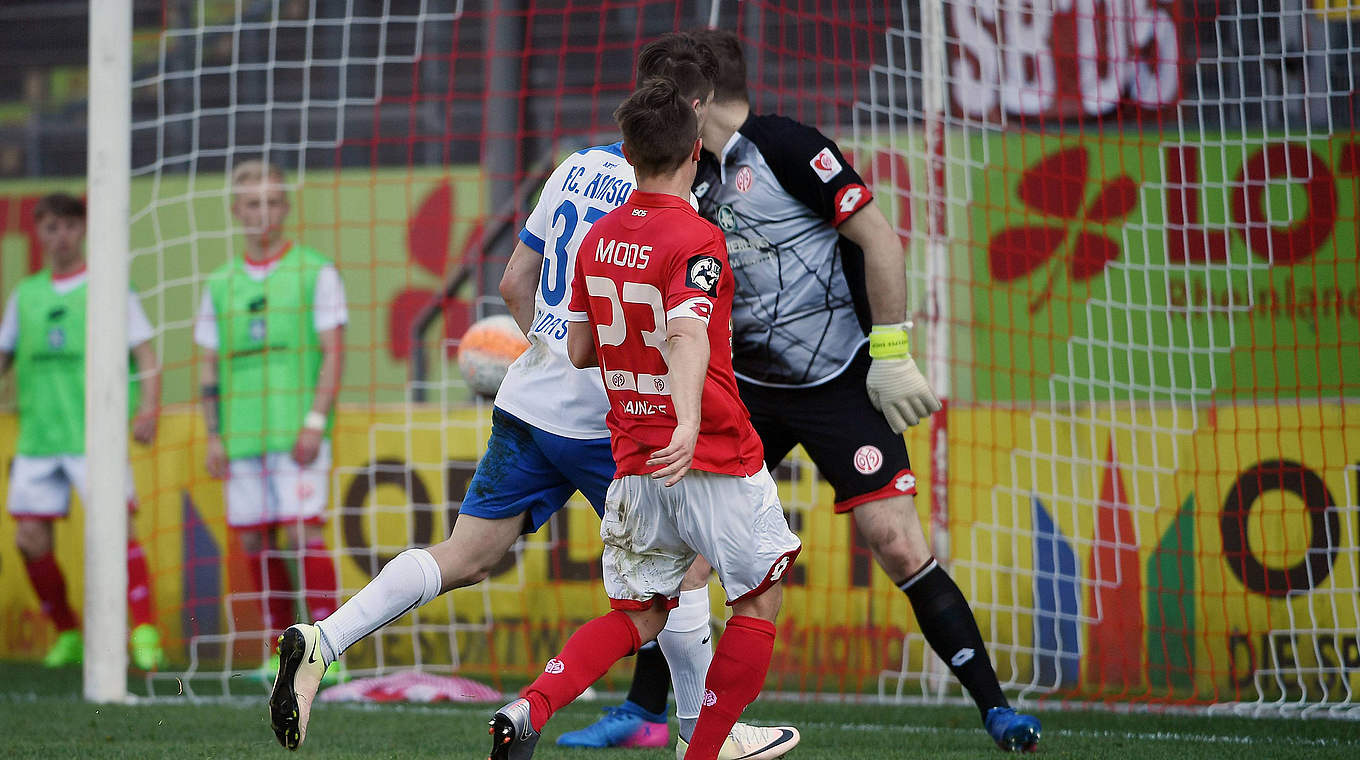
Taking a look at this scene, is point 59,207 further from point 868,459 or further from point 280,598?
point 868,459

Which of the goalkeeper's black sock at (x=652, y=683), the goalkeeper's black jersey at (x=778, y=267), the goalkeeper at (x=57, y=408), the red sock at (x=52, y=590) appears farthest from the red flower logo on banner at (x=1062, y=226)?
the red sock at (x=52, y=590)

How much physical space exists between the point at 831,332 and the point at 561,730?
152cm

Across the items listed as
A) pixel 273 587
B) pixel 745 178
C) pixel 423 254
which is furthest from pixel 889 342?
pixel 423 254

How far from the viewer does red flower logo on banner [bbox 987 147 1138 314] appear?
6414mm

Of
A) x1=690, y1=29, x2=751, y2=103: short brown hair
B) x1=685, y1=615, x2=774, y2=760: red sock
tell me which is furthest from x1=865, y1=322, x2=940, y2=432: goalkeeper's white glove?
x1=685, y1=615, x2=774, y2=760: red sock

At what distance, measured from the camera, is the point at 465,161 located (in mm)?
9711

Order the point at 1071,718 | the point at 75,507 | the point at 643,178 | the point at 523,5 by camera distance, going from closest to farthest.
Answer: the point at 643,178
the point at 1071,718
the point at 75,507
the point at 523,5

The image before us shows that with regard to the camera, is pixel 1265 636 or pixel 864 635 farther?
pixel 864 635

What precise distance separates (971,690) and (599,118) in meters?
6.33

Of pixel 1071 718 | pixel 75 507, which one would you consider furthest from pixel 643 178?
pixel 75 507

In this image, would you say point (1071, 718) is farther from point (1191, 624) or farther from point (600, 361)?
point (600, 361)

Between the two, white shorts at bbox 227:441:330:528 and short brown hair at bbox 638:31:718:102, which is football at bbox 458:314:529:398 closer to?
short brown hair at bbox 638:31:718:102

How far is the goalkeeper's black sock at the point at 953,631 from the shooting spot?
3889 mm

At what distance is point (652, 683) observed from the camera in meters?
4.19
